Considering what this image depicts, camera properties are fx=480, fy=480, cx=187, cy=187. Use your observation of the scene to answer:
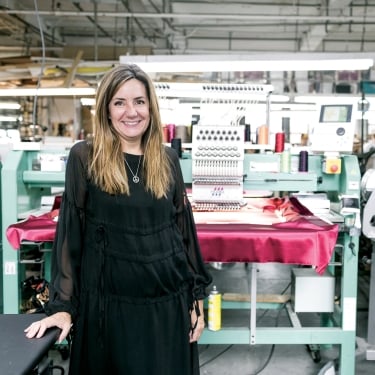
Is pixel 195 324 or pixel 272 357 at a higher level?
pixel 195 324

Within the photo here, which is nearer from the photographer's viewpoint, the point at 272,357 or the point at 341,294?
the point at 341,294

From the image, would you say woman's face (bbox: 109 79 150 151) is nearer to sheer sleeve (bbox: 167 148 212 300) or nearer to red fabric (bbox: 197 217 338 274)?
sheer sleeve (bbox: 167 148 212 300)

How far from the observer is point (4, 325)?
1.24 m

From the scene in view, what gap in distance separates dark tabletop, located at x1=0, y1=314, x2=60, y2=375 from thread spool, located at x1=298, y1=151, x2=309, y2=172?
1660 millimetres

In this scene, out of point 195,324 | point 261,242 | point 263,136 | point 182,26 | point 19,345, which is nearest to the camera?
point 19,345

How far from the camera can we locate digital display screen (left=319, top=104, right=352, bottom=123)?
2600 mm

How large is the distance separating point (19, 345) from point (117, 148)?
0.58 metres

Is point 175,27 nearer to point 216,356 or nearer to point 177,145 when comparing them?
point 177,145

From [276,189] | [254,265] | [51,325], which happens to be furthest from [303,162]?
[51,325]

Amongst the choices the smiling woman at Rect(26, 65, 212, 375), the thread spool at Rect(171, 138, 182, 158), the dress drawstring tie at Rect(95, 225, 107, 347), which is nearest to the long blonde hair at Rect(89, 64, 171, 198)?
the smiling woman at Rect(26, 65, 212, 375)

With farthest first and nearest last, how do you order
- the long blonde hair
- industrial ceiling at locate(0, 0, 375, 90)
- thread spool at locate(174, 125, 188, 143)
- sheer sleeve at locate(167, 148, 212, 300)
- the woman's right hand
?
industrial ceiling at locate(0, 0, 375, 90) < thread spool at locate(174, 125, 188, 143) < sheer sleeve at locate(167, 148, 212, 300) < the long blonde hair < the woman's right hand

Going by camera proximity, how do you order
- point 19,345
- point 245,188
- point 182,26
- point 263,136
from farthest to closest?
point 182,26, point 263,136, point 245,188, point 19,345

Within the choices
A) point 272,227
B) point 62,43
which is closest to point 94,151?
point 272,227

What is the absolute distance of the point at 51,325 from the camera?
1.26 metres
